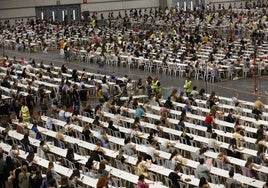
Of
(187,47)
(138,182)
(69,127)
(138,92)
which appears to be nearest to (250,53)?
(187,47)

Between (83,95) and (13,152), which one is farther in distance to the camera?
(83,95)

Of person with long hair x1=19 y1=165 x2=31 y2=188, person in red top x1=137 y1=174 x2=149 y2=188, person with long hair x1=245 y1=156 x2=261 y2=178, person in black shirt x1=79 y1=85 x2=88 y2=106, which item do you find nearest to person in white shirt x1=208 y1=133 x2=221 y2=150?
person with long hair x1=245 y1=156 x2=261 y2=178

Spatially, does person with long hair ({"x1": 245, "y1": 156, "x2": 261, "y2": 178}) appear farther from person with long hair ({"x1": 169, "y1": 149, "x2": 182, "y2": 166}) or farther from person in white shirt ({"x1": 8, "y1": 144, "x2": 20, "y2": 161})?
person in white shirt ({"x1": 8, "y1": 144, "x2": 20, "y2": 161})

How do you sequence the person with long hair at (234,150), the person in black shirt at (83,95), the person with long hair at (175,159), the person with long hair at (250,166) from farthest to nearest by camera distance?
the person in black shirt at (83,95) → the person with long hair at (234,150) → the person with long hair at (175,159) → the person with long hair at (250,166)

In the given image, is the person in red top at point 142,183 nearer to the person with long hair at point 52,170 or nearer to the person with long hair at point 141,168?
the person with long hair at point 141,168

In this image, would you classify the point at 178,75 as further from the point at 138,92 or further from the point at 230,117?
the point at 230,117

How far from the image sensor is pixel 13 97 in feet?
93.7

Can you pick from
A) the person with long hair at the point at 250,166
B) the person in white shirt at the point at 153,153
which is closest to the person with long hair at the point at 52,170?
→ the person in white shirt at the point at 153,153

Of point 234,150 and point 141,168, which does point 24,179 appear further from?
point 234,150

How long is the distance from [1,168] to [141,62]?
21937 millimetres

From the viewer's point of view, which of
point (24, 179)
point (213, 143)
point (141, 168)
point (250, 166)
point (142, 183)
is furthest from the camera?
point (213, 143)

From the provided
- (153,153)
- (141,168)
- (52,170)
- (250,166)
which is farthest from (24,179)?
(250,166)

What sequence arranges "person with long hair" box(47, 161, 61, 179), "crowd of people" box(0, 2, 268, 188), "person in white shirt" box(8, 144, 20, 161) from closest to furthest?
1. "person with long hair" box(47, 161, 61, 179)
2. "crowd of people" box(0, 2, 268, 188)
3. "person in white shirt" box(8, 144, 20, 161)

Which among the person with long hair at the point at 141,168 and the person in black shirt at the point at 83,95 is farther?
the person in black shirt at the point at 83,95
